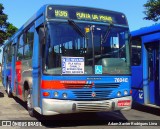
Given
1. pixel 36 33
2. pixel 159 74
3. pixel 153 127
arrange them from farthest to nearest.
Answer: pixel 159 74, pixel 36 33, pixel 153 127

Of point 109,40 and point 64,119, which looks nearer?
point 109,40

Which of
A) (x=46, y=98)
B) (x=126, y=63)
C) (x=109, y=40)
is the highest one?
(x=109, y=40)

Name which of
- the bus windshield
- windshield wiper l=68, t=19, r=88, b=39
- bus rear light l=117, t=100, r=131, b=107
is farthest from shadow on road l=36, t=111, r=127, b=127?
windshield wiper l=68, t=19, r=88, b=39

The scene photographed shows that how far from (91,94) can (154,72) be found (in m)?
3.41

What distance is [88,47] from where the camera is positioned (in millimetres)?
8742

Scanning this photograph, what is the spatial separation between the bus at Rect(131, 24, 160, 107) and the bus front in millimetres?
2142

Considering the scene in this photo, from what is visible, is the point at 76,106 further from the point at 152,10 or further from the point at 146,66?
the point at 152,10

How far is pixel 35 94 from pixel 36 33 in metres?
1.78

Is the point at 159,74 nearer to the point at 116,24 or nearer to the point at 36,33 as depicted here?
the point at 116,24

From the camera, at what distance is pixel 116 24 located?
930cm

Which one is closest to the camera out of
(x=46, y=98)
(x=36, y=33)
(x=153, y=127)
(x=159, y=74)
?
(x=46, y=98)

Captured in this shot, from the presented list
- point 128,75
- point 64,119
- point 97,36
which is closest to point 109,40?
point 97,36

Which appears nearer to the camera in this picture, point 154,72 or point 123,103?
point 123,103

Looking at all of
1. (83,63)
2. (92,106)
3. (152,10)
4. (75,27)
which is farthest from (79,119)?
(152,10)
